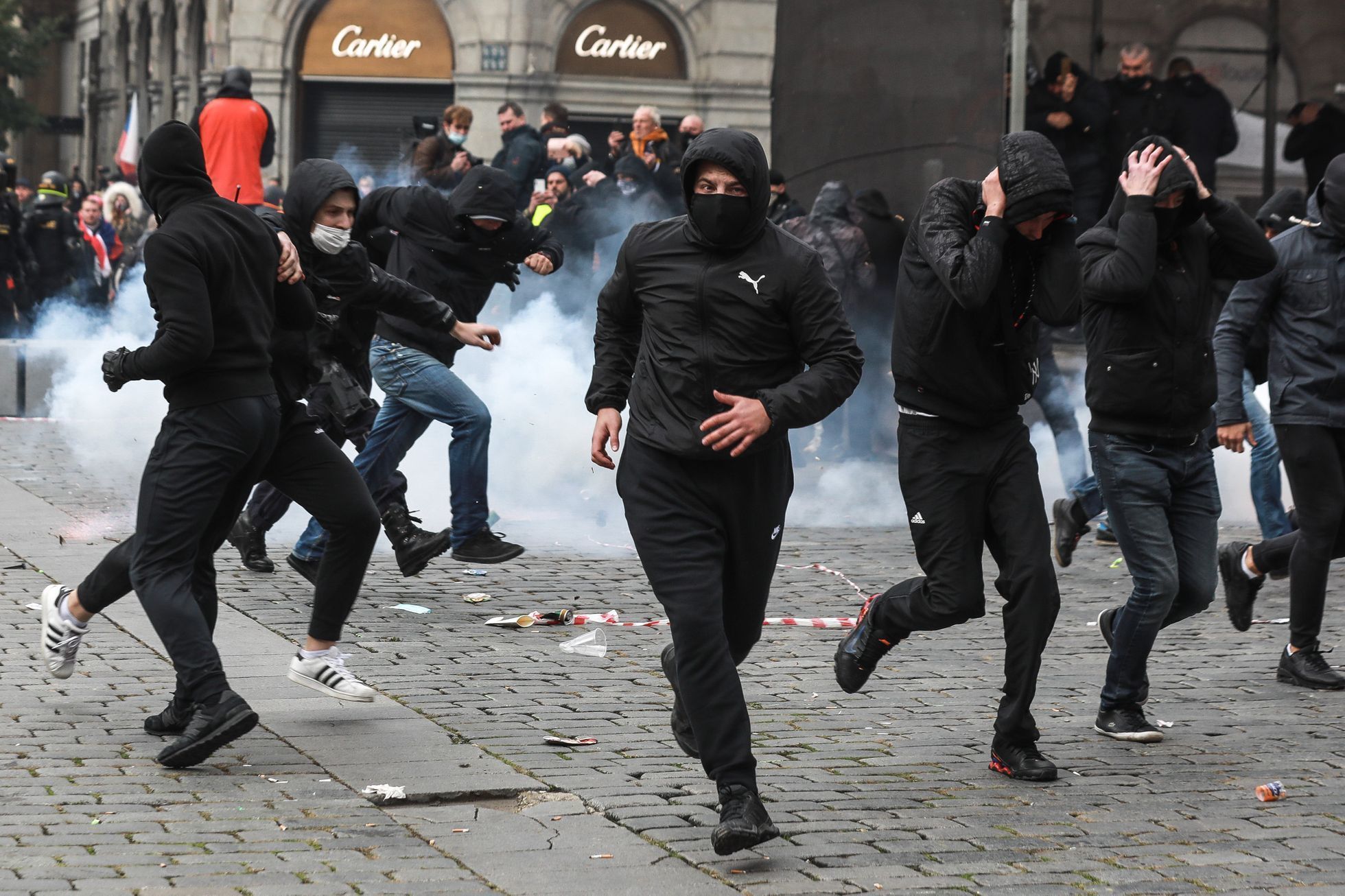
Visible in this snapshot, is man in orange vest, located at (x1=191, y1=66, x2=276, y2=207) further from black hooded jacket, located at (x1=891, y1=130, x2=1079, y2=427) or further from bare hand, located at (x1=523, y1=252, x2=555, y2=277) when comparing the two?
black hooded jacket, located at (x1=891, y1=130, x2=1079, y2=427)

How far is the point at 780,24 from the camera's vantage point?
39.8 feet

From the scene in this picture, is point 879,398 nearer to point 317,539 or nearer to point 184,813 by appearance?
point 317,539

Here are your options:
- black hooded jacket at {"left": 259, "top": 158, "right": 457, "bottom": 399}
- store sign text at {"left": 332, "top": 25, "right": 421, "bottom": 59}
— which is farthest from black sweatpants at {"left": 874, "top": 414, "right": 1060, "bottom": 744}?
store sign text at {"left": 332, "top": 25, "right": 421, "bottom": 59}

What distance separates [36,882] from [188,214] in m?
2.07

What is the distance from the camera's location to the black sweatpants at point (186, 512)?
217 inches

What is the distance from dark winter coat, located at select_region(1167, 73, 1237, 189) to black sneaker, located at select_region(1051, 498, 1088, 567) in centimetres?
643

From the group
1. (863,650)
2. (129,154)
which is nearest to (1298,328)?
(863,650)

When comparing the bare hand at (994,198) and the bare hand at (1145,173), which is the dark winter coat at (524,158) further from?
the bare hand at (994,198)

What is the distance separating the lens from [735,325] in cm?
488

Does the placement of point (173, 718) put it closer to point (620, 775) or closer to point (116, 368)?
point (116, 368)

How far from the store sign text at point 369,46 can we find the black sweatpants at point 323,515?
23771mm

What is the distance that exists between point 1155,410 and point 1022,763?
1.26m

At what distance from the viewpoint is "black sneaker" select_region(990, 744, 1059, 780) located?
5.46m

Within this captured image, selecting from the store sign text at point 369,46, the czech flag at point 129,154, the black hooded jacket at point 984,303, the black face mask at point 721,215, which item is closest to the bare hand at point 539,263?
the black hooded jacket at point 984,303
